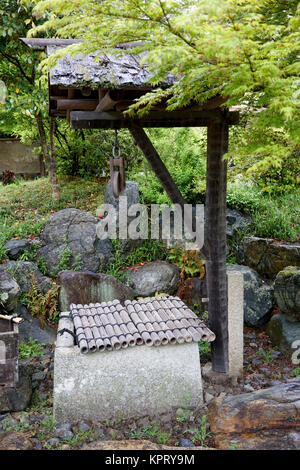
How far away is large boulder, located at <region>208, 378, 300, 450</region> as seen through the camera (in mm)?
3637

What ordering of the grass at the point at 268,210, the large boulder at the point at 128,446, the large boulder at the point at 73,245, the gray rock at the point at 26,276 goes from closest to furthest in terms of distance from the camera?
the large boulder at the point at 128,446
the gray rock at the point at 26,276
the large boulder at the point at 73,245
the grass at the point at 268,210

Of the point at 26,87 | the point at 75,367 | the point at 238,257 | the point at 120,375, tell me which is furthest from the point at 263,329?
the point at 26,87

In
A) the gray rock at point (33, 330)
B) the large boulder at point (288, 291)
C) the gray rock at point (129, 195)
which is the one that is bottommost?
the gray rock at point (33, 330)

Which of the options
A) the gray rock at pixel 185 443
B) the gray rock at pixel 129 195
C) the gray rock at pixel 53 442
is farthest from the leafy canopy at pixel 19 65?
the gray rock at pixel 185 443

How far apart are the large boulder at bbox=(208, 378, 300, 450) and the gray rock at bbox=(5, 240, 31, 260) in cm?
419

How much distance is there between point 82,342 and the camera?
154 inches

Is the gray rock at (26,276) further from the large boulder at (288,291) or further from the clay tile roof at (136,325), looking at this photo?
the large boulder at (288,291)

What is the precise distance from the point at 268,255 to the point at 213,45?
4702 mm

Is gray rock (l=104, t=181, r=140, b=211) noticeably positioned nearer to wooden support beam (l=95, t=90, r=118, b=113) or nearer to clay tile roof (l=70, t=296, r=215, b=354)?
clay tile roof (l=70, t=296, r=215, b=354)

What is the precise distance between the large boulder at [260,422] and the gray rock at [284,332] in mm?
1682

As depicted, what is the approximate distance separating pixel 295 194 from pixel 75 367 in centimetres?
614

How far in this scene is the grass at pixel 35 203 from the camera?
23.7 ft

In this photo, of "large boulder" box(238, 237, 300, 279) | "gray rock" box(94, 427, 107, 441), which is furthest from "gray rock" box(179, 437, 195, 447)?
"large boulder" box(238, 237, 300, 279)

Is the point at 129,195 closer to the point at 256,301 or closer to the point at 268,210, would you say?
the point at 268,210
